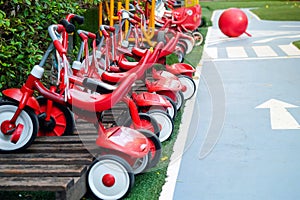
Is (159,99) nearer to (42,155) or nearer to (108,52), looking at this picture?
(108,52)

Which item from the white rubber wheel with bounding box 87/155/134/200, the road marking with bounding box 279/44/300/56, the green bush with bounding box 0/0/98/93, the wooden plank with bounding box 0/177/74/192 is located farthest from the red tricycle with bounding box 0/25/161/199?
the road marking with bounding box 279/44/300/56

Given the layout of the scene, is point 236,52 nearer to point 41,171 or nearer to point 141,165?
point 141,165

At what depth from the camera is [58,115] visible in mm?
4945

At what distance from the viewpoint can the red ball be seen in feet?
47.2

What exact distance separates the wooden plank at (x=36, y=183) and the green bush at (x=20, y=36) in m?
1.07

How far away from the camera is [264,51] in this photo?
12.5 meters

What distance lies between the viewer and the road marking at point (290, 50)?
1207cm

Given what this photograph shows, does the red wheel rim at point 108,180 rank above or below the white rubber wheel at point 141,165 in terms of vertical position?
above

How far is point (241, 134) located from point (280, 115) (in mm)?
972

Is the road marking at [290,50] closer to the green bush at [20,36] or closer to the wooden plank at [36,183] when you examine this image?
the green bush at [20,36]

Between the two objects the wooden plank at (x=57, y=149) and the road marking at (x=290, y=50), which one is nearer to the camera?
the wooden plank at (x=57, y=149)

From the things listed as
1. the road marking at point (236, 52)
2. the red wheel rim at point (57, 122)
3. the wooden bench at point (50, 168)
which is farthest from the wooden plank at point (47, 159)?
the road marking at point (236, 52)

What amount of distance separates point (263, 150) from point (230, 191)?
3.78 ft

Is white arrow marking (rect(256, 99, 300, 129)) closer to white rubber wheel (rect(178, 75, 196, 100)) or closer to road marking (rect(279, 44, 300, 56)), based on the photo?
white rubber wheel (rect(178, 75, 196, 100))
